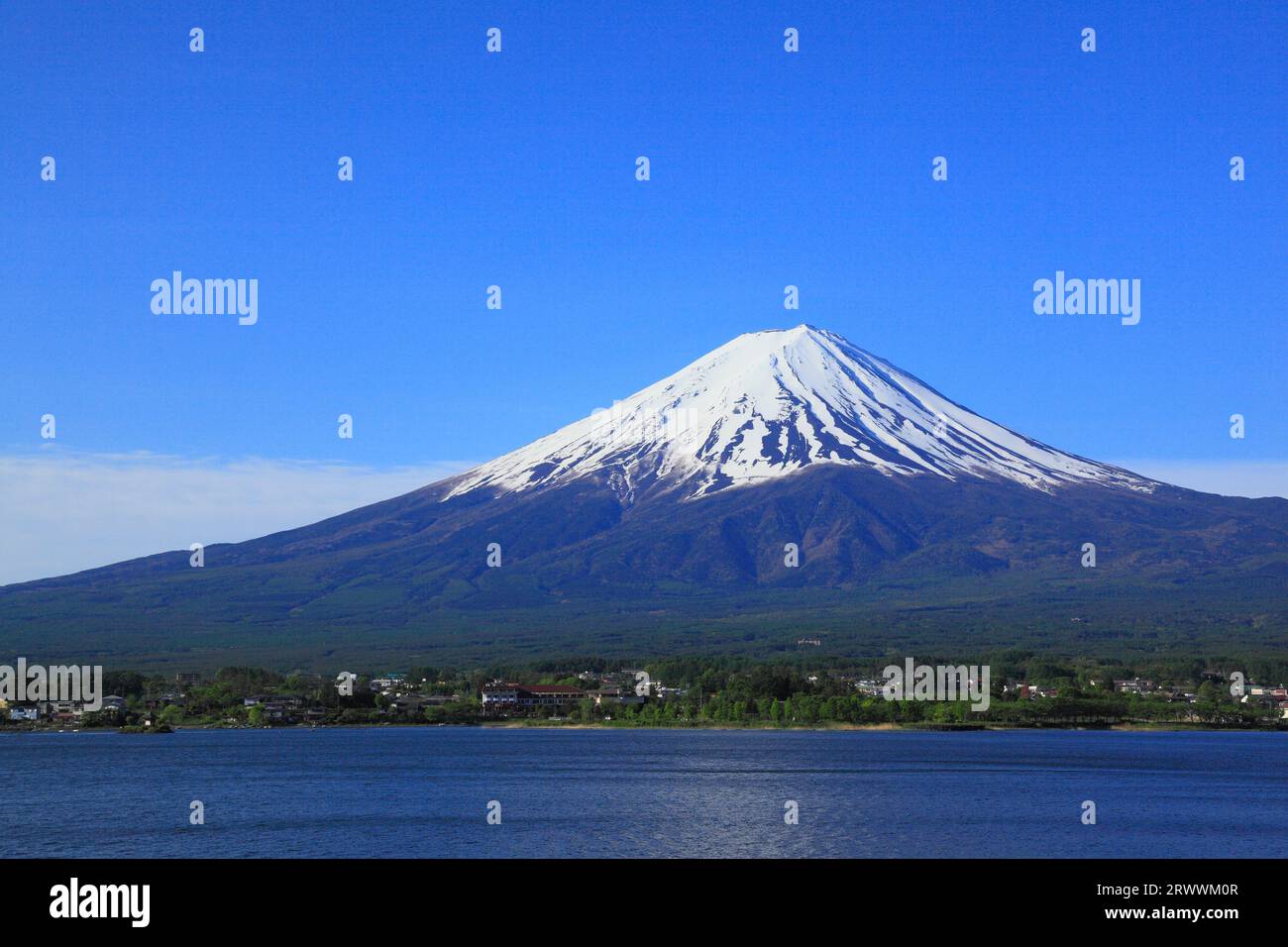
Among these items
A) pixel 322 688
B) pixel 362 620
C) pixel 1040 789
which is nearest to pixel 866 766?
pixel 1040 789

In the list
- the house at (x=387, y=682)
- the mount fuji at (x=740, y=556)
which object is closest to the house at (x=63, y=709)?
the house at (x=387, y=682)

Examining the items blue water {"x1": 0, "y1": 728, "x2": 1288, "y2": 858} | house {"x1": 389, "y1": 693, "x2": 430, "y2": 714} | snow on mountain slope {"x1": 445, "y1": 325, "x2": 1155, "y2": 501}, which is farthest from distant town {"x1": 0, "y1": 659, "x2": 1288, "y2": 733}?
snow on mountain slope {"x1": 445, "y1": 325, "x2": 1155, "y2": 501}

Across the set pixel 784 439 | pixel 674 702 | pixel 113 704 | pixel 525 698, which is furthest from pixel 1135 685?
pixel 784 439

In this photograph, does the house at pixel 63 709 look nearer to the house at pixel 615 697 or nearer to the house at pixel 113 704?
the house at pixel 113 704

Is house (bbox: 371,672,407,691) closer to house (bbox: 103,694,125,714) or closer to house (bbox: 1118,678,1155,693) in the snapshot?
house (bbox: 103,694,125,714)

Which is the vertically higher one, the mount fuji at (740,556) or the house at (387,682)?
the mount fuji at (740,556)
